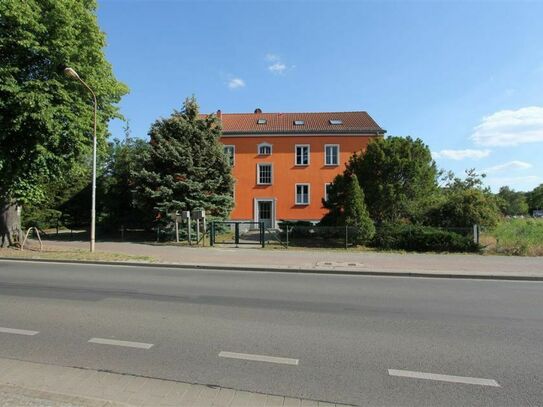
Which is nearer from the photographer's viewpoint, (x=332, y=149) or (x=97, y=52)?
(x=97, y=52)

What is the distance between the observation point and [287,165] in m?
38.5

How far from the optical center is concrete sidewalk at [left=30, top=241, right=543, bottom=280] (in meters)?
12.7

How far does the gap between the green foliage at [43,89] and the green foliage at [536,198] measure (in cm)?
12529

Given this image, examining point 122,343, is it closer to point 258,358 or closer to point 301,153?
point 258,358

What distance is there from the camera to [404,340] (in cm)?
571

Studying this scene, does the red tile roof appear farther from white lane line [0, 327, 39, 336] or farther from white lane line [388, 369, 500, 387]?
white lane line [388, 369, 500, 387]

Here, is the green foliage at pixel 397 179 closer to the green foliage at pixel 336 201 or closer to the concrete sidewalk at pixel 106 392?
the green foliage at pixel 336 201

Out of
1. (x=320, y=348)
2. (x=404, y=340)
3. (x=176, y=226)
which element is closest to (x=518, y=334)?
(x=404, y=340)

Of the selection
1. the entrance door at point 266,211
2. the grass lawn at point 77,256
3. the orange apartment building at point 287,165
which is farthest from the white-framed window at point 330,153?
the grass lawn at point 77,256

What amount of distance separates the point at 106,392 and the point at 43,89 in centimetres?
1668

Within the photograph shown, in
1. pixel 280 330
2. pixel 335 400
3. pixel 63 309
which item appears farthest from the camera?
pixel 63 309

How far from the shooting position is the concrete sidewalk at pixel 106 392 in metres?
3.59

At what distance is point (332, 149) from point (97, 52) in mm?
23814

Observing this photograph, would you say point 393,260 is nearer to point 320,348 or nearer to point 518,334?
point 518,334
